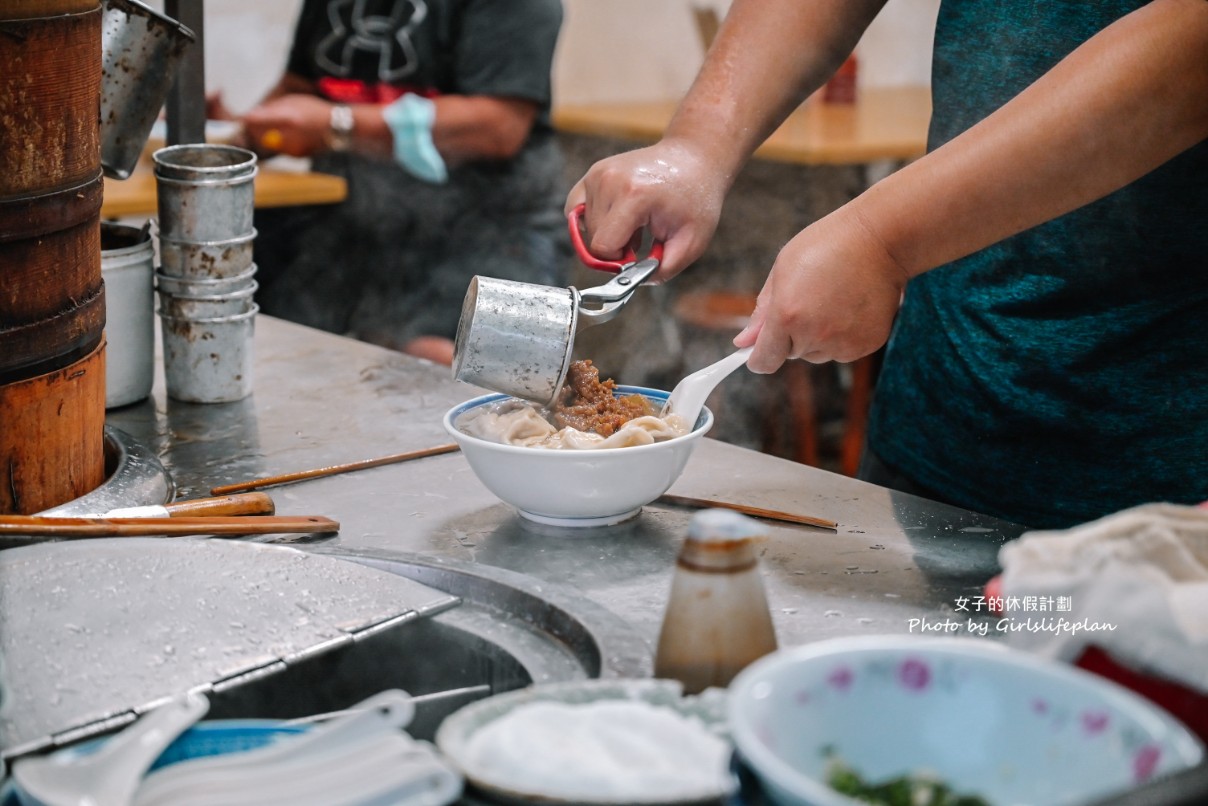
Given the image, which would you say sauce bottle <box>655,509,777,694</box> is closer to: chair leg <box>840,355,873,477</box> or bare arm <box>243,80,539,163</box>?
bare arm <box>243,80,539,163</box>

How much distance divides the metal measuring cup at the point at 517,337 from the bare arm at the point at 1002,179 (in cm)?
23

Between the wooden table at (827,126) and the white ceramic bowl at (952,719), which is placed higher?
the wooden table at (827,126)

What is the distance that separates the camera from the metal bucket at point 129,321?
6.53ft

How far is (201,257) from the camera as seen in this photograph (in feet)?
6.71

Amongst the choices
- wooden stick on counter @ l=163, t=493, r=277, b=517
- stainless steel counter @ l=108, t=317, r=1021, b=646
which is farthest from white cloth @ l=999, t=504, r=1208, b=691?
wooden stick on counter @ l=163, t=493, r=277, b=517

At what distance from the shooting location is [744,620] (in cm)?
101

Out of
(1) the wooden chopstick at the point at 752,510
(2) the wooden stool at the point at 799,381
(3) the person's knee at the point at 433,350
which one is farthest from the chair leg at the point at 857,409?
(1) the wooden chopstick at the point at 752,510

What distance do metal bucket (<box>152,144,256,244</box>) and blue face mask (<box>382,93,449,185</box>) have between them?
207 cm

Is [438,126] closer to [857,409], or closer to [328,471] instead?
[857,409]

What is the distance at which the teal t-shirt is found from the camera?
1.72 meters

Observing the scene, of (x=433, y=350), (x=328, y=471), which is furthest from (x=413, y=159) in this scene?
(x=328, y=471)

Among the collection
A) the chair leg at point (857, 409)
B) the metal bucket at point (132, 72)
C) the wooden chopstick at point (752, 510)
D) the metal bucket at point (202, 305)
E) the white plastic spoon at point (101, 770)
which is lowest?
the chair leg at point (857, 409)

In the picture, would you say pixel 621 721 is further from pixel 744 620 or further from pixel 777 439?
pixel 777 439

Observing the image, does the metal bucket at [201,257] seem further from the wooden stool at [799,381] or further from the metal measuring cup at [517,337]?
the wooden stool at [799,381]
